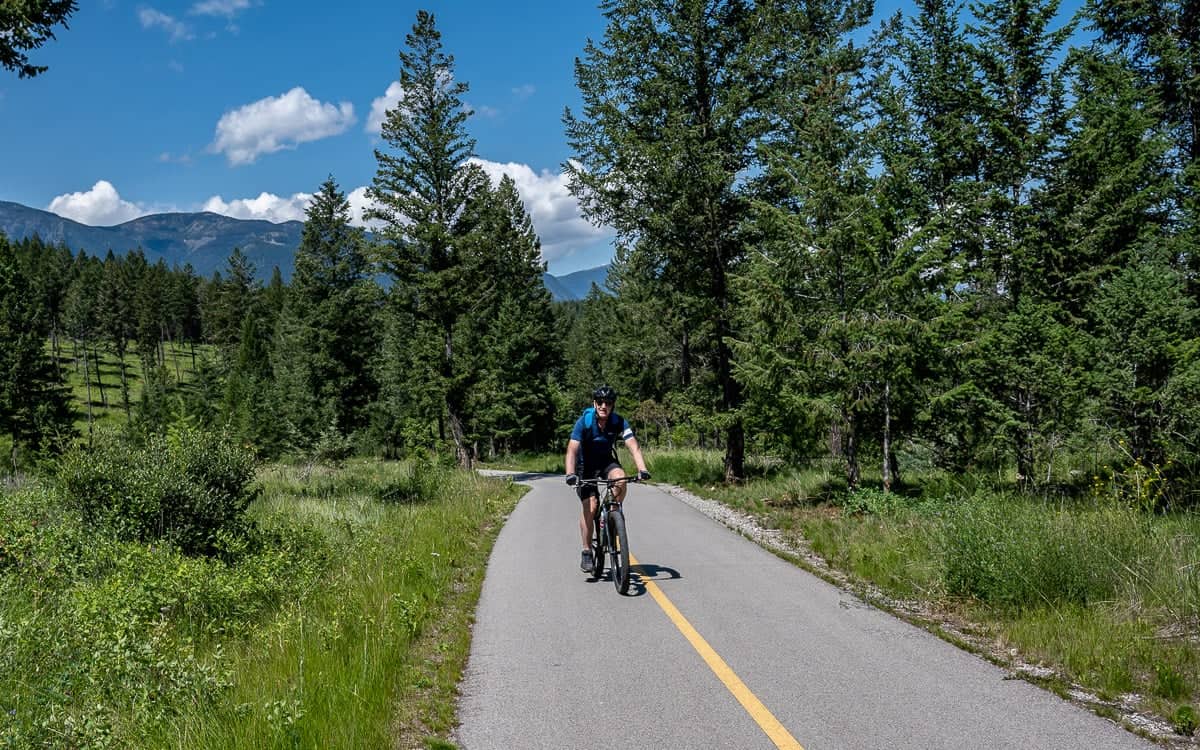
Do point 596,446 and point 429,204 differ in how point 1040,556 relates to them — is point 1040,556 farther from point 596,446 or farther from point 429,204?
point 429,204

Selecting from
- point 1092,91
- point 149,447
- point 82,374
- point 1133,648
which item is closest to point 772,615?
point 1133,648

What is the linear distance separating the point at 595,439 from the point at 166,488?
6442 millimetres

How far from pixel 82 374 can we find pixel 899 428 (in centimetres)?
11239

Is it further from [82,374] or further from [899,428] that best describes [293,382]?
[82,374]

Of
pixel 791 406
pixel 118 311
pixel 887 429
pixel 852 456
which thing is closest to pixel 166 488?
pixel 791 406

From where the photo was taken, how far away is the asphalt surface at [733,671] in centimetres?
404

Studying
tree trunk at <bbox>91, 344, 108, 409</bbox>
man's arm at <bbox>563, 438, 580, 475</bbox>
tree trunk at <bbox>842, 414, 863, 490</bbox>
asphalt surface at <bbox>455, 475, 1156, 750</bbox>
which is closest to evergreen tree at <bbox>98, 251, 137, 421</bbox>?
tree trunk at <bbox>91, 344, 108, 409</bbox>

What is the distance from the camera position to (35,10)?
12.0m

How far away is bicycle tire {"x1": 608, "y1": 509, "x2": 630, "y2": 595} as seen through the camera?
7.53 meters

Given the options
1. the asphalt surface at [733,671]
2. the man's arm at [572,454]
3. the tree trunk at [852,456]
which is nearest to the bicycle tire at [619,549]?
the asphalt surface at [733,671]

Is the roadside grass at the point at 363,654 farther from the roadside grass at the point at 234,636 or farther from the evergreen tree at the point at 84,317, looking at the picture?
the evergreen tree at the point at 84,317

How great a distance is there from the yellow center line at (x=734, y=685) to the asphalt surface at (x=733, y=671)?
0.04 m

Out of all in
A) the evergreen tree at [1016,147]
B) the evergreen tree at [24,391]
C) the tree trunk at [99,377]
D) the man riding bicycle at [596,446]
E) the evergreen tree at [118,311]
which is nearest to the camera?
the man riding bicycle at [596,446]

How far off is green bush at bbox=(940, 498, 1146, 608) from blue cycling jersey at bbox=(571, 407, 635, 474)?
380 cm
